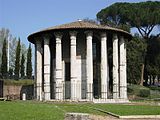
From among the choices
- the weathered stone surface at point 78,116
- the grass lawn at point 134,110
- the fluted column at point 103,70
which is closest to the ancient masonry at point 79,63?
the fluted column at point 103,70

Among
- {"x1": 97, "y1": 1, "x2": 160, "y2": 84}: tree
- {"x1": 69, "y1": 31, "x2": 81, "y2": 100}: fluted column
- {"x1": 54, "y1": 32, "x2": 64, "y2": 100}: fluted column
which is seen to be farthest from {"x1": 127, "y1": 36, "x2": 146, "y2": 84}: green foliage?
{"x1": 54, "y1": 32, "x2": 64, "y2": 100}: fluted column

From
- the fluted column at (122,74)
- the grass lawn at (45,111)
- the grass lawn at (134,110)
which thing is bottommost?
the grass lawn at (134,110)

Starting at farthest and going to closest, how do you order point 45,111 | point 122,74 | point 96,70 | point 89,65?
point 96,70 → point 122,74 → point 89,65 → point 45,111

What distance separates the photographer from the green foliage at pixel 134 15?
5897 centimetres

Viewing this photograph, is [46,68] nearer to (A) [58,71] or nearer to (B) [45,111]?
(A) [58,71]

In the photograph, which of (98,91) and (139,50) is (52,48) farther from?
(139,50)

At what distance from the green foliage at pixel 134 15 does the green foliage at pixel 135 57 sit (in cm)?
279

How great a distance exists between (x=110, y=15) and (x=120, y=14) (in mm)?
1859

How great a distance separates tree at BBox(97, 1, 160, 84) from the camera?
193 feet

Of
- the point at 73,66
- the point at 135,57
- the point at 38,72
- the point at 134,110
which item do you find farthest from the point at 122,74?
the point at 135,57

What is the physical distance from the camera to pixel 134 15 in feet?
195

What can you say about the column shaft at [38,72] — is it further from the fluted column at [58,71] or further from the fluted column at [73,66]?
the fluted column at [73,66]

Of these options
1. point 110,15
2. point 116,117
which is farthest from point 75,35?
point 110,15

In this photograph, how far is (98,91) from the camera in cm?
3659
